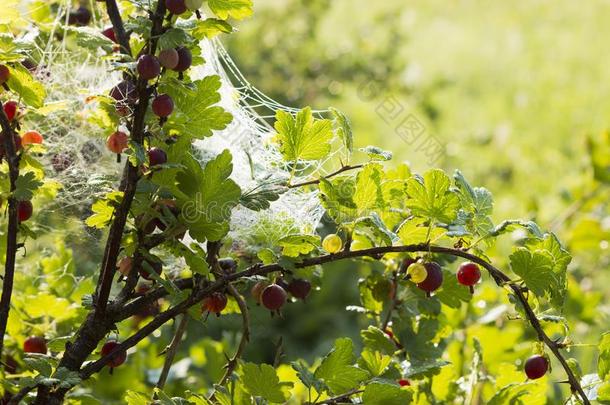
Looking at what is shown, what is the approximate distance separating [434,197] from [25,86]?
1.54 ft

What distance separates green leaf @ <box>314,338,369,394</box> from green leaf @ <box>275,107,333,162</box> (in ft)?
0.67

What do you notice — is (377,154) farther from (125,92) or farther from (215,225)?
(125,92)

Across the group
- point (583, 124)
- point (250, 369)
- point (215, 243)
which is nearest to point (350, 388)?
point (250, 369)

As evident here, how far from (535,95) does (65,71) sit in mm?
5043

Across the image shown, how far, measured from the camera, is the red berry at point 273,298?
971 millimetres

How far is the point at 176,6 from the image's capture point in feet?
2.78

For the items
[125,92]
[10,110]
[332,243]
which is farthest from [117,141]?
[332,243]

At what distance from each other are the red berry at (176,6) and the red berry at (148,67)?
5 centimetres

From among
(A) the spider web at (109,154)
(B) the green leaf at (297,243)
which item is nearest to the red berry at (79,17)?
(A) the spider web at (109,154)

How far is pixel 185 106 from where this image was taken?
36.9 inches

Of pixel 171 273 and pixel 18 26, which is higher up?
pixel 18 26

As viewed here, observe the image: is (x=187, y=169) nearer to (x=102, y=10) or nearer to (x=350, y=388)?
(x=350, y=388)

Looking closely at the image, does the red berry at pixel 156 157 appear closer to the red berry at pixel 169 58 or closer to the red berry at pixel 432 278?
the red berry at pixel 169 58

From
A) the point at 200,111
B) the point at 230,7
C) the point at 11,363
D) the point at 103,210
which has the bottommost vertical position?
the point at 11,363
